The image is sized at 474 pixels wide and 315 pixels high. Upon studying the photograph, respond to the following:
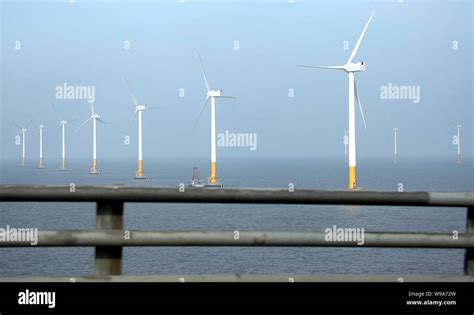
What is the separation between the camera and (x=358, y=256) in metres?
65.1

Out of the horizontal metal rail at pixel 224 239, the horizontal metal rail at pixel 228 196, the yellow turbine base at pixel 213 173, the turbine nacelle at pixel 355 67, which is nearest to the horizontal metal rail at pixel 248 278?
the horizontal metal rail at pixel 224 239

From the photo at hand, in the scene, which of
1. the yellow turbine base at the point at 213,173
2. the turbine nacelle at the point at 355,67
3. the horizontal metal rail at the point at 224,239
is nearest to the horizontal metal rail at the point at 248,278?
the horizontal metal rail at the point at 224,239

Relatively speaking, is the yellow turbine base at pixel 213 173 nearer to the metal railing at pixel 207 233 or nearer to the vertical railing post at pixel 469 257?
the vertical railing post at pixel 469 257

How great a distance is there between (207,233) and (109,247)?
30.7 inches

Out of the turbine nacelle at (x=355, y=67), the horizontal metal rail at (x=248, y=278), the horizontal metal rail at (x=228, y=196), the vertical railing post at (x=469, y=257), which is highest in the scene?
the turbine nacelle at (x=355, y=67)

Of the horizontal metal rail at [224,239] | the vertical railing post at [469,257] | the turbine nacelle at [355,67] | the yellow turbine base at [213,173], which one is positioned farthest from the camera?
the yellow turbine base at [213,173]

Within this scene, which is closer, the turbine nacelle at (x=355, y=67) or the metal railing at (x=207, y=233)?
the metal railing at (x=207, y=233)

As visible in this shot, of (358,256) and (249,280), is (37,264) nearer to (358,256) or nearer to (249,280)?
(358,256)

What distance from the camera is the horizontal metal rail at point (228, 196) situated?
6012 millimetres

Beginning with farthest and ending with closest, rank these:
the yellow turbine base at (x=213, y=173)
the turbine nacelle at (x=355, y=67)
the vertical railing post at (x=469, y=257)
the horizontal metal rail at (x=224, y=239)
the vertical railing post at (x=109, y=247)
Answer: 1. the yellow turbine base at (x=213, y=173)
2. the turbine nacelle at (x=355, y=67)
3. the vertical railing post at (x=469, y=257)
4. the vertical railing post at (x=109, y=247)
5. the horizontal metal rail at (x=224, y=239)

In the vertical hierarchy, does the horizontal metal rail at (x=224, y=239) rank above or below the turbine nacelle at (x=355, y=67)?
below

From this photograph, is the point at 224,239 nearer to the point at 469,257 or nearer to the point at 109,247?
the point at 109,247

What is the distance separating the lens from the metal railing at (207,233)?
599 centimetres
